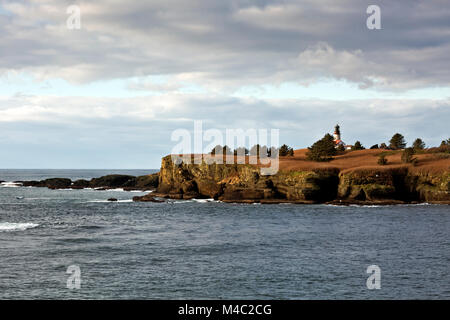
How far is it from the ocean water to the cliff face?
46.7ft

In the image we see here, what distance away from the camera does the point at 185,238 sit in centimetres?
4975

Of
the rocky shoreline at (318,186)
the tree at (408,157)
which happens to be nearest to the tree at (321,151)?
the tree at (408,157)

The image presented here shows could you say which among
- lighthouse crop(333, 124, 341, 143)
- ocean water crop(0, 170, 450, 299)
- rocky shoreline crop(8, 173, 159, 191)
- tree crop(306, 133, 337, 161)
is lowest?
ocean water crop(0, 170, 450, 299)

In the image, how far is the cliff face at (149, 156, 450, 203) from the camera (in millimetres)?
87000

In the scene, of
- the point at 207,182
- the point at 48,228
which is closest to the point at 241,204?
the point at 207,182

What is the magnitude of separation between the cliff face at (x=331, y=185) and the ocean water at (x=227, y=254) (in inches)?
561

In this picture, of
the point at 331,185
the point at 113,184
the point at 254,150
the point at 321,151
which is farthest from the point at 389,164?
the point at 113,184

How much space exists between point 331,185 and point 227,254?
180 feet

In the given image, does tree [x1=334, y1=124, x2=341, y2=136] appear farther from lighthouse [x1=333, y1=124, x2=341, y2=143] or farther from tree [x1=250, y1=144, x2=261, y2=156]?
Answer: tree [x1=250, y1=144, x2=261, y2=156]

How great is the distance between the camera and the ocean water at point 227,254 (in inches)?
1150

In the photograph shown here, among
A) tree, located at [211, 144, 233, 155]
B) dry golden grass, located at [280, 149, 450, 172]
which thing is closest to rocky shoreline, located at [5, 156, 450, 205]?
dry golden grass, located at [280, 149, 450, 172]
